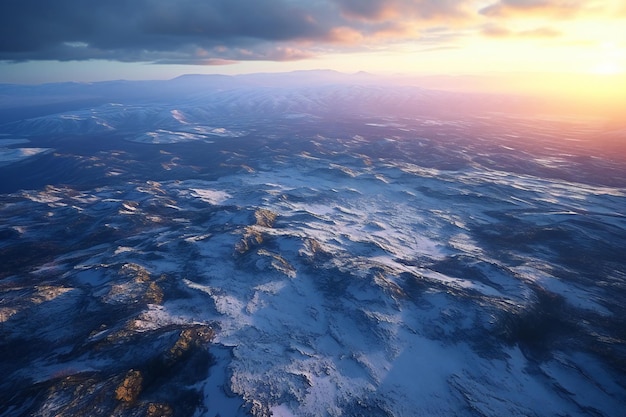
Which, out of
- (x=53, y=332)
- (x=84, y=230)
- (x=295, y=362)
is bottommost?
(x=84, y=230)

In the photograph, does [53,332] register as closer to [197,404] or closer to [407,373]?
[197,404]

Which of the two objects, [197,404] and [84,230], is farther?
[84,230]

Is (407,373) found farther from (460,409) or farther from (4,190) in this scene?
(4,190)

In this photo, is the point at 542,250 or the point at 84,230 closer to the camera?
the point at 542,250

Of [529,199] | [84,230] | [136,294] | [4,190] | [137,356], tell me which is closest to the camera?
[137,356]

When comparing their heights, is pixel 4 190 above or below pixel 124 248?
below

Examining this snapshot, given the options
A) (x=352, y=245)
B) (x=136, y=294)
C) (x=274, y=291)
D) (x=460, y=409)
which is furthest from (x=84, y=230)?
(x=460, y=409)

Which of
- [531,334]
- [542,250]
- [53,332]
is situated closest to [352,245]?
[531,334]

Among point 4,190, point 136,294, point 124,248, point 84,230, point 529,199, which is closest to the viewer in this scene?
point 136,294

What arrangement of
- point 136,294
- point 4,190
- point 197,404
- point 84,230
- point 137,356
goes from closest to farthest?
point 197,404 → point 137,356 → point 136,294 → point 84,230 → point 4,190
